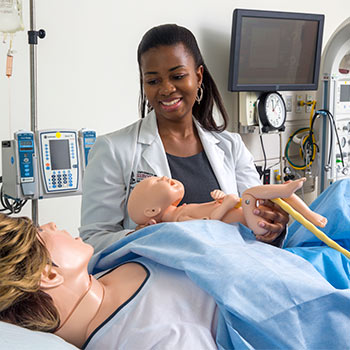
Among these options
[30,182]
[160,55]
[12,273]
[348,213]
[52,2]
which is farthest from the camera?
[52,2]

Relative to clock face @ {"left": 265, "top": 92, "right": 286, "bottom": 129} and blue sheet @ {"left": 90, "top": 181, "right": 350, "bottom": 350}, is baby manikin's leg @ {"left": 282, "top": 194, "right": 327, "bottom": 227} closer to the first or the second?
blue sheet @ {"left": 90, "top": 181, "right": 350, "bottom": 350}

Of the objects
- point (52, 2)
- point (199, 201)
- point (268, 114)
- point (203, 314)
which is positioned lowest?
point (203, 314)

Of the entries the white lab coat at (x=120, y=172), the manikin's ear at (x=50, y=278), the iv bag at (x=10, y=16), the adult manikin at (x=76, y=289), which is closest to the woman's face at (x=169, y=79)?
the white lab coat at (x=120, y=172)

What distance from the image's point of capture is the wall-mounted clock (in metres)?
3.66

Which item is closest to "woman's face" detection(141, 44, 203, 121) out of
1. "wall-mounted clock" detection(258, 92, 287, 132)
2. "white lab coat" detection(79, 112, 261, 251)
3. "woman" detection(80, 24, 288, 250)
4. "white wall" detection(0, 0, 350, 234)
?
"woman" detection(80, 24, 288, 250)

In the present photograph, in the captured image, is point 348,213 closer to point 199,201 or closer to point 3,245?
point 199,201

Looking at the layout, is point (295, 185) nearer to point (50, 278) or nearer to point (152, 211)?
point (152, 211)

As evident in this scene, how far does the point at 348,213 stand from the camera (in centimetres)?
152

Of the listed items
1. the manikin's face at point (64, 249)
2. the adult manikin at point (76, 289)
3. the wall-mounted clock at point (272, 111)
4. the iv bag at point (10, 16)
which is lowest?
the adult manikin at point (76, 289)

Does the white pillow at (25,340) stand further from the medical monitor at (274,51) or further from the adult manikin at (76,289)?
the medical monitor at (274,51)

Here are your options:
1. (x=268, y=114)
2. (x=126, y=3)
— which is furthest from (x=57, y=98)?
(x=268, y=114)

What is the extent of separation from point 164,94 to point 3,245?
0.93m

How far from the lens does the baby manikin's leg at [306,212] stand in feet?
4.18

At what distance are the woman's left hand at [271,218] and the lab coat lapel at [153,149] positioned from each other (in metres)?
0.49
